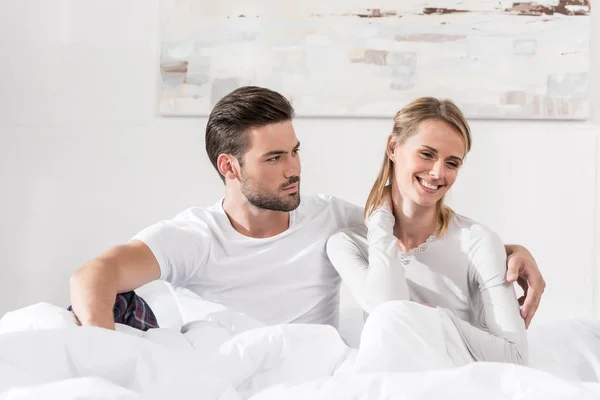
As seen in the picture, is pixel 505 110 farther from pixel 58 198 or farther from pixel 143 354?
pixel 143 354

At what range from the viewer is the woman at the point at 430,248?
158cm

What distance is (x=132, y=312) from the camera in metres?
1.68

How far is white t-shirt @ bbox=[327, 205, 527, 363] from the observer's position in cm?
160

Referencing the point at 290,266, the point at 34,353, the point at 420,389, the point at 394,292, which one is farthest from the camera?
the point at 290,266

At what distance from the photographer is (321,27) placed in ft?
8.87

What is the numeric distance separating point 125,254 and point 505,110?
5.06 ft

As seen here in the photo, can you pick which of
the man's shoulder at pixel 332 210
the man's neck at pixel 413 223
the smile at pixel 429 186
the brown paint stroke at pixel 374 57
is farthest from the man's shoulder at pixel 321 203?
the brown paint stroke at pixel 374 57

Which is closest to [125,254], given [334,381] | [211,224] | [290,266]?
[211,224]

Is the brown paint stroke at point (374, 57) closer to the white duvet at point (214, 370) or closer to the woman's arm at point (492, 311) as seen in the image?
the woman's arm at point (492, 311)

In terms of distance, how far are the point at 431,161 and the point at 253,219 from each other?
49cm

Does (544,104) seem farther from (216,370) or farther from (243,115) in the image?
(216,370)

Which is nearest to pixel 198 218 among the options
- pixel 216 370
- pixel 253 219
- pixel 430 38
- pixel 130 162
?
pixel 253 219

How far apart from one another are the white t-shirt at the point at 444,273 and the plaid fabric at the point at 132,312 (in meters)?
0.46

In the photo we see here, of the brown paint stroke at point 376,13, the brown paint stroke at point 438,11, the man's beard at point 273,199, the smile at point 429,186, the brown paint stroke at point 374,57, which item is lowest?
the man's beard at point 273,199
